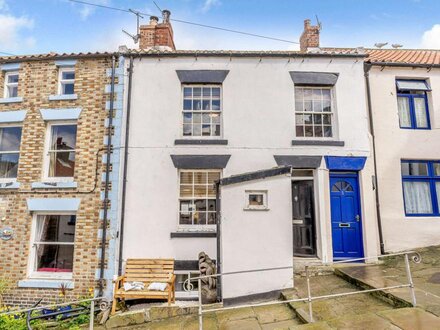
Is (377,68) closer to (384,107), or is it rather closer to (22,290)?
(384,107)

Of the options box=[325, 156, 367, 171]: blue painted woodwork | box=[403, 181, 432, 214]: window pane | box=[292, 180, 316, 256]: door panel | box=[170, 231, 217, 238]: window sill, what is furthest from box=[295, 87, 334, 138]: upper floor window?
box=[170, 231, 217, 238]: window sill

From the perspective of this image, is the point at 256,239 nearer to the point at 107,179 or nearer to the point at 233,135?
the point at 233,135

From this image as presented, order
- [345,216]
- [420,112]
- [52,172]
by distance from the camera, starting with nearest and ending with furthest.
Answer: [345,216]
[52,172]
[420,112]

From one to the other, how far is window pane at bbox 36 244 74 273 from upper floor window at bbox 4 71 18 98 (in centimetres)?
515

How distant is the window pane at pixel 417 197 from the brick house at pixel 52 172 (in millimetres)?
9523

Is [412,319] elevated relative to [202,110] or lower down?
lower down

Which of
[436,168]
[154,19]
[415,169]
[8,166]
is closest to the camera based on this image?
[8,166]

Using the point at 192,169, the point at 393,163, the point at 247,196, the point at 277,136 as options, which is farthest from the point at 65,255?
the point at 393,163

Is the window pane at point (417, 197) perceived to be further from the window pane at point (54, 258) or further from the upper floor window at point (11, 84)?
the upper floor window at point (11, 84)

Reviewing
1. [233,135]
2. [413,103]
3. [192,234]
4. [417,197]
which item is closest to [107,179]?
[192,234]

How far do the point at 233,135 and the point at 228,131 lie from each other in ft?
0.66

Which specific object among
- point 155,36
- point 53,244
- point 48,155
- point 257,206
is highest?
point 155,36

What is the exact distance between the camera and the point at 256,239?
667cm

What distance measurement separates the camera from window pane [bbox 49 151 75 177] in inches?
355
